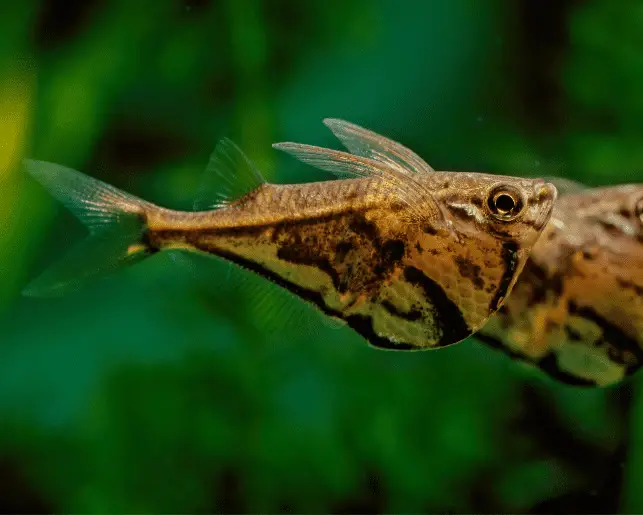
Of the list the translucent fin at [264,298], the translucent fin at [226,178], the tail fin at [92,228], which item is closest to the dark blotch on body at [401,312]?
the translucent fin at [264,298]

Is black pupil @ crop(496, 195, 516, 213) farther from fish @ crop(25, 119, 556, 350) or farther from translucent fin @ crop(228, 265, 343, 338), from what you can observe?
translucent fin @ crop(228, 265, 343, 338)

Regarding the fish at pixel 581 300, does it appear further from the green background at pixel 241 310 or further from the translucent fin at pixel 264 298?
the green background at pixel 241 310

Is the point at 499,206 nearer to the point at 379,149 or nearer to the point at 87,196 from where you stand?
the point at 379,149

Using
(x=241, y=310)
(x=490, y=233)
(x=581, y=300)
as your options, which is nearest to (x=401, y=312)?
(x=490, y=233)

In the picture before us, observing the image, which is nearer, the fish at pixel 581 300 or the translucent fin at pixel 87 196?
the translucent fin at pixel 87 196

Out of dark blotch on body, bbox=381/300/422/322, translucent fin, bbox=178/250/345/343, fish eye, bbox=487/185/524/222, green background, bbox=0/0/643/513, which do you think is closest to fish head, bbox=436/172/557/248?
fish eye, bbox=487/185/524/222

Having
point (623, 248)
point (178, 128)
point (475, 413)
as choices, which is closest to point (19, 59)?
point (178, 128)
